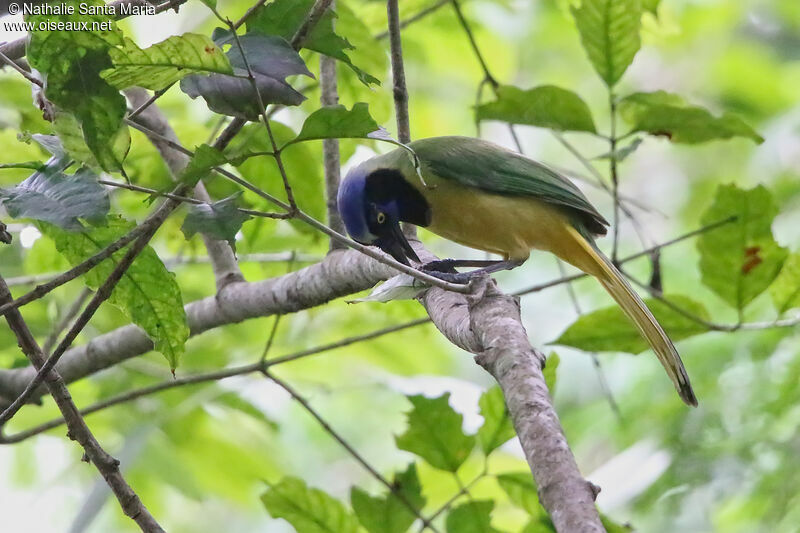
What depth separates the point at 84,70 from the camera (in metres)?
1.54

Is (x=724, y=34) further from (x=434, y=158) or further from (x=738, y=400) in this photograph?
(x=434, y=158)

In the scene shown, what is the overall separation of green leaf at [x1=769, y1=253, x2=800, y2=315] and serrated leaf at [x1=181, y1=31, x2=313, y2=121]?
1703 millimetres

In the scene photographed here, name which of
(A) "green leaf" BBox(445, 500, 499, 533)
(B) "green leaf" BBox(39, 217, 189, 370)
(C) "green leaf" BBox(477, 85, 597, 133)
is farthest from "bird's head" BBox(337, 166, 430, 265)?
(B) "green leaf" BBox(39, 217, 189, 370)

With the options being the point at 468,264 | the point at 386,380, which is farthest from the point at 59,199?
the point at 386,380

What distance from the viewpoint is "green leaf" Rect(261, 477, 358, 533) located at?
7.39 feet

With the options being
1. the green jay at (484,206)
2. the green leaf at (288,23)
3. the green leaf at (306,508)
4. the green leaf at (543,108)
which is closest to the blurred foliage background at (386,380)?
the green leaf at (306,508)

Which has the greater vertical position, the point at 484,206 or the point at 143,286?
the point at 484,206

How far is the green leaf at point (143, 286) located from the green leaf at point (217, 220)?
27 cm

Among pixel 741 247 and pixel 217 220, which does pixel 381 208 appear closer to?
pixel 741 247

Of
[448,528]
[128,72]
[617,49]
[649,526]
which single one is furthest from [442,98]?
[128,72]

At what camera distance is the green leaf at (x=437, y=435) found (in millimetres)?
2305

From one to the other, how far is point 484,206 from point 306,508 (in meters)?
1.32

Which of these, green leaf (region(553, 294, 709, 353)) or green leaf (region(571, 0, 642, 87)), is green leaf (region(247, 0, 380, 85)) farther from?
green leaf (region(553, 294, 709, 353))

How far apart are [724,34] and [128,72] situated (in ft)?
23.8
